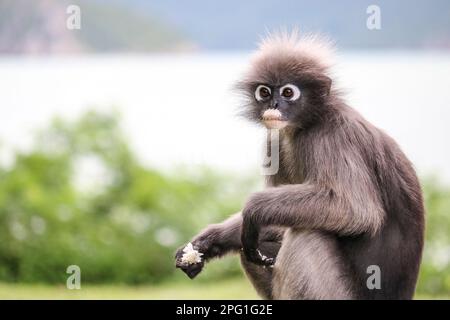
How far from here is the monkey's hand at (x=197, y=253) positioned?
382 cm

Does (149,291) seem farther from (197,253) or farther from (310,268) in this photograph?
(310,268)

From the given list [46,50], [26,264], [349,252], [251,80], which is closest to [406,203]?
[349,252]

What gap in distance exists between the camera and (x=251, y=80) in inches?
149

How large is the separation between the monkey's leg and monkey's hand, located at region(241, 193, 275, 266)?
13 cm

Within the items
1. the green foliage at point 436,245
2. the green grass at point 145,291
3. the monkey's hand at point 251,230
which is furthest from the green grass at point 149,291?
the monkey's hand at point 251,230

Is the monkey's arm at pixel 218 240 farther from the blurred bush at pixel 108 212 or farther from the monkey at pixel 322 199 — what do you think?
the blurred bush at pixel 108 212

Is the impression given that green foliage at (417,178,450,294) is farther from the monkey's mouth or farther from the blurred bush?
the monkey's mouth

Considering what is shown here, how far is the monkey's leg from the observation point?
3.50 meters

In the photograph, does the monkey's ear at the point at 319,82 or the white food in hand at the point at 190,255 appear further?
the white food in hand at the point at 190,255

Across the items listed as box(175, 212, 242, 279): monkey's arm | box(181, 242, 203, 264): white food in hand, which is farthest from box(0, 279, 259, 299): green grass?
box(181, 242, 203, 264): white food in hand

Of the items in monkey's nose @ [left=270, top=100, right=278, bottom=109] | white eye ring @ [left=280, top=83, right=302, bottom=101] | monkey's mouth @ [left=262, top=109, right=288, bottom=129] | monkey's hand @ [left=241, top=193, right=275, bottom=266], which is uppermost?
white eye ring @ [left=280, top=83, right=302, bottom=101]

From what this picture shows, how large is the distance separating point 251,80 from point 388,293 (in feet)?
3.98

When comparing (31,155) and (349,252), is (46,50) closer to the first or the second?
(31,155)

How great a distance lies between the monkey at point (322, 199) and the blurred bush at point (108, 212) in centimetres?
230
